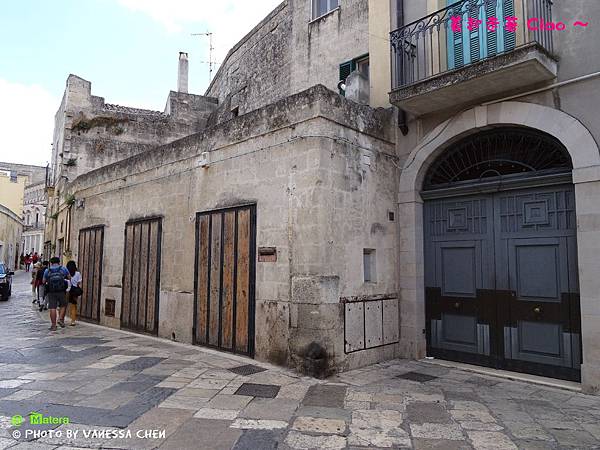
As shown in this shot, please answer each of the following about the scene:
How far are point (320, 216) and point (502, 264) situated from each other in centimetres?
Result: 263

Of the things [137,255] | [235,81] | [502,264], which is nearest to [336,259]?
[502,264]

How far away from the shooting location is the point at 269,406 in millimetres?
4535

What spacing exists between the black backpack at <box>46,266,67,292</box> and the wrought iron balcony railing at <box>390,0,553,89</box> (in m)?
7.69

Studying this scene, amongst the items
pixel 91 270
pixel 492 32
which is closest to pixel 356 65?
pixel 492 32

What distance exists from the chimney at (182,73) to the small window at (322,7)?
35.0 ft

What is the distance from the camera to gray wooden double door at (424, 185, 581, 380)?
18.3ft

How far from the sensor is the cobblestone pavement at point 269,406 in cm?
371

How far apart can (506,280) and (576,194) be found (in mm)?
1431

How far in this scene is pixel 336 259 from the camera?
6.02 metres

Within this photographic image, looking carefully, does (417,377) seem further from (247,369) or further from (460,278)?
(247,369)

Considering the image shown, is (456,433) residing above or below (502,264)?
below

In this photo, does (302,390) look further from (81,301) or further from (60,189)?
(60,189)

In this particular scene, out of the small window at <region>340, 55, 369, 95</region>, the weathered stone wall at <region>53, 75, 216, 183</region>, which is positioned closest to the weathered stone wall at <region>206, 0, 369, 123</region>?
the small window at <region>340, 55, 369, 95</region>

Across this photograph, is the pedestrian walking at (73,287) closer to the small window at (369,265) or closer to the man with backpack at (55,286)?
the man with backpack at (55,286)
